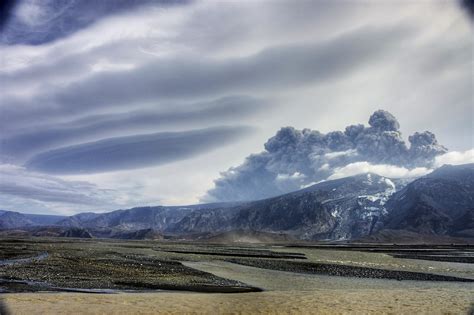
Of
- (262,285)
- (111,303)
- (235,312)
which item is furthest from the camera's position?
(262,285)

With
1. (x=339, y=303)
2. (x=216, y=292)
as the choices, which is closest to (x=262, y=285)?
(x=216, y=292)

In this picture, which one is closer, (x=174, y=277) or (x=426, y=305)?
(x=426, y=305)

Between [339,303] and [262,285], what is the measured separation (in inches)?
529

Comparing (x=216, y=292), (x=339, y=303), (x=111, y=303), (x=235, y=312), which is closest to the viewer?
(x=235, y=312)

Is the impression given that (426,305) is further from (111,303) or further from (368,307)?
(111,303)

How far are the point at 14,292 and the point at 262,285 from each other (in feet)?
71.5

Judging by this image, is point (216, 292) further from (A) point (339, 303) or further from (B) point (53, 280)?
A: (B) point (53, 280)

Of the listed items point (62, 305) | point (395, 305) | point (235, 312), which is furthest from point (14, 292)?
point (395, 305)

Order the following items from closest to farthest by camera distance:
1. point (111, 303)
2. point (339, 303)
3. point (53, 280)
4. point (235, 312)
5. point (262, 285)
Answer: point (235, 312) < point (111, 303) < point (339, 303) < point (53, 280) < point (262, 285)

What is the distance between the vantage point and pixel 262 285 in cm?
3906

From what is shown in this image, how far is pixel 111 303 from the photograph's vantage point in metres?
24.7

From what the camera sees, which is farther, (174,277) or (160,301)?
(174,277)

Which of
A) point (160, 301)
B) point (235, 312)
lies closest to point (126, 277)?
point (160, 301)

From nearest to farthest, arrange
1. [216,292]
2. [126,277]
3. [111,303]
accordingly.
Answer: [111,303]
[216,292]
[126,277]
